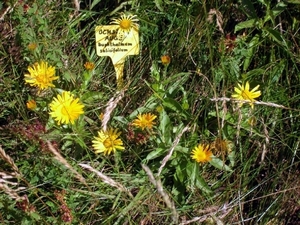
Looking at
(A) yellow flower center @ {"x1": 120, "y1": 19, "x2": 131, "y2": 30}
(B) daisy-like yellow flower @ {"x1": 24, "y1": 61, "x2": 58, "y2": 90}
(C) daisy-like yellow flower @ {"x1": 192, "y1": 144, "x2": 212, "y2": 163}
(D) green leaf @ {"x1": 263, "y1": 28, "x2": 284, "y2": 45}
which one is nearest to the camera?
(C) daisy-like yellow flower @ {"x1": 192, "y1": 144, "x2": 212, "y2": 163}

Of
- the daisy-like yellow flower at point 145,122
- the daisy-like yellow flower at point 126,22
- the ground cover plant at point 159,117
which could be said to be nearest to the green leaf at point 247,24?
the ground cover plant at point 159,117

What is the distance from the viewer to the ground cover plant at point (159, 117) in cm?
181

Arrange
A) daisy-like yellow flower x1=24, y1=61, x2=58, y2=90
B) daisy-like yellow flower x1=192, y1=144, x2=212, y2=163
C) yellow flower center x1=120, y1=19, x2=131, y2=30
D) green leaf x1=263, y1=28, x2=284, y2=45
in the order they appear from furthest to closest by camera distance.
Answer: yellow flower center x1=120, y1=19, x2=131, y2=30
green leaf x1=263, y1=28, x2=284, y2=45
daisy-like yellow flower x1=24, y1=61, x2=58, y2=90
daisy-like yellow flower x1=192, y1=144, x2=212, y2=163

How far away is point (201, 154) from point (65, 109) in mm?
445

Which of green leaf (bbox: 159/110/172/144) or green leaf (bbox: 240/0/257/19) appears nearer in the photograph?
green leaf (bbox: 159/110/172/144)

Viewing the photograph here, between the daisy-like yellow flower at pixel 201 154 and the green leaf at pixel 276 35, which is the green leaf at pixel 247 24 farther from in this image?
the daisy-like yellow flower at pixel 201 154

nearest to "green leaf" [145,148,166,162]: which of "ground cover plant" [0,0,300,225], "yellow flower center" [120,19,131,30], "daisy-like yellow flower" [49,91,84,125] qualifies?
"ground cover plant" [0,0,300,225]

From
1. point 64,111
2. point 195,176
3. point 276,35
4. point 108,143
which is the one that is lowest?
point 195,176

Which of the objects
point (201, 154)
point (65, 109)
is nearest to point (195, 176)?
point (201, 154)

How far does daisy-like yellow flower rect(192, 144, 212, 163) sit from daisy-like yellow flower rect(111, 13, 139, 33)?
57 centimetres

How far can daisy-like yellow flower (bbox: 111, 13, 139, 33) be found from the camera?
211 centimetres

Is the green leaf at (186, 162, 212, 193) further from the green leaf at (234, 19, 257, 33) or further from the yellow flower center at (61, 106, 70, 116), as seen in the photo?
the green leaf at (234, 19, 257, 33)

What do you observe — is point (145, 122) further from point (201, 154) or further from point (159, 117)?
point (201, 154)

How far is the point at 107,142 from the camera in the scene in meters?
1.83
